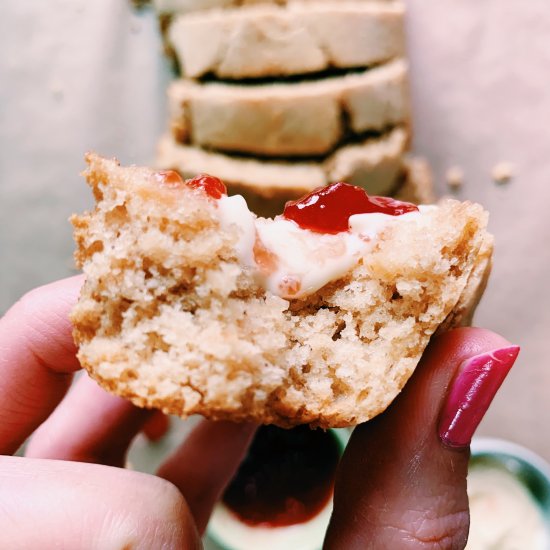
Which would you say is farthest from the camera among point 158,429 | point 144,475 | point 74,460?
point 158,429

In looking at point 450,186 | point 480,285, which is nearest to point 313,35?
point 450,186

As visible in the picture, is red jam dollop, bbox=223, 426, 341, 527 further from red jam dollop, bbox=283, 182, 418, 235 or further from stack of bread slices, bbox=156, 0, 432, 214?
red jam dollop, bbox=283, 182, 418, 235

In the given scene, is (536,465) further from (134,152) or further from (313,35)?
(134,152)

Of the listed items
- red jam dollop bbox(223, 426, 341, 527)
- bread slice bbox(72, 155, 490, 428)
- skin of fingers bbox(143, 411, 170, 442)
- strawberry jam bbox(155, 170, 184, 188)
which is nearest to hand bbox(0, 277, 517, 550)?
bread slice bbox(72, 155, 490, 428)

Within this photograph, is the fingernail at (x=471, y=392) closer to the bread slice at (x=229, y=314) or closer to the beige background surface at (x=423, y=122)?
the bread slice at (x=229, y=314)

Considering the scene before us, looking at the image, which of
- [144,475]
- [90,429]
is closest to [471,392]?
[144,475]

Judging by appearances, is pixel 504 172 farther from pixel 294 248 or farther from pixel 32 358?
pixel 32 358
